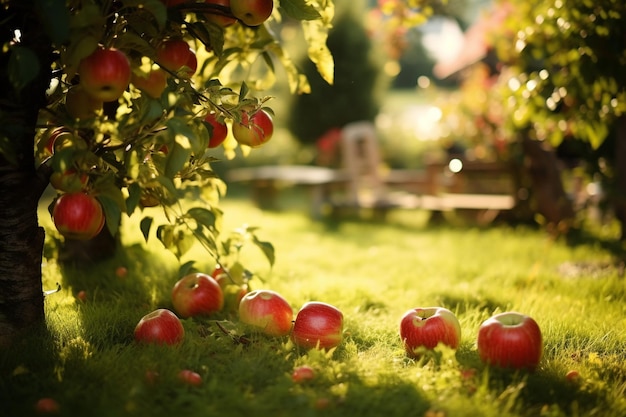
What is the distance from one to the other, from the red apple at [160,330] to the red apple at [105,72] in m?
0.83

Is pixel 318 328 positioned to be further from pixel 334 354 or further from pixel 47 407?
pixel 47 407

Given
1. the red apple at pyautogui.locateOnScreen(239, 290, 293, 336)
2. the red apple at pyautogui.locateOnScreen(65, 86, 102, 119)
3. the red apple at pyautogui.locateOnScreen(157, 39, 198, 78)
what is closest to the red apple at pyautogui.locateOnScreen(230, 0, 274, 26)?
the red apple at pyautogui.locateOnScreen(157, 39, 198, 78)

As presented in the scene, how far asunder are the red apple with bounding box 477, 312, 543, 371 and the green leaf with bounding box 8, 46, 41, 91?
5.45 feet

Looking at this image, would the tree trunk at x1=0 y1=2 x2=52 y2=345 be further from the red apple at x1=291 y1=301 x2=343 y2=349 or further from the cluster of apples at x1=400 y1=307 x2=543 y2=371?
the cluster of apples at x1=400 y1=307 x2=543 y2=371

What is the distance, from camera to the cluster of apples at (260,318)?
233 centimetres

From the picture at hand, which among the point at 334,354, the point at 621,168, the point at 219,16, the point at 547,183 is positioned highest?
the point at 219,16

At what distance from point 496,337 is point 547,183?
405 centimetres

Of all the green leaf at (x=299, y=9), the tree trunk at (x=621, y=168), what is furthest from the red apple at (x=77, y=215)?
the tree trunk at (x=621, y=168)

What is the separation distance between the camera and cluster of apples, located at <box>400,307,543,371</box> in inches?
84.7

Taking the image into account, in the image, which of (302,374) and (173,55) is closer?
(302,374)

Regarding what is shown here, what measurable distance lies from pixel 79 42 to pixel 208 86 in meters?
0.51

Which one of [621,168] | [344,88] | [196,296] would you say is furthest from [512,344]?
[344,88]

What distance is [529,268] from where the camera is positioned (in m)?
4.43

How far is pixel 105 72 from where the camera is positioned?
77.0 inches
